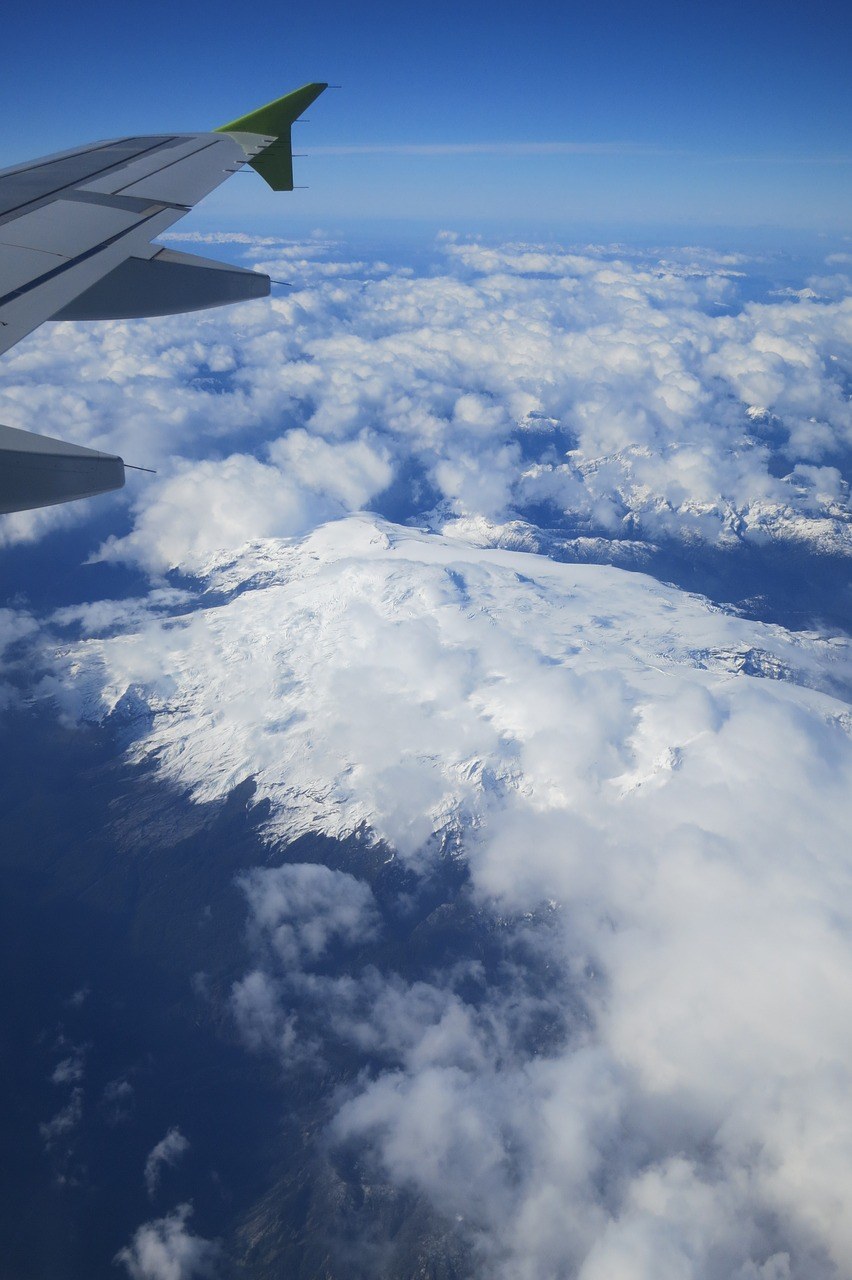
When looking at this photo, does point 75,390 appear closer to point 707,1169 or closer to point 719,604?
point 719,604

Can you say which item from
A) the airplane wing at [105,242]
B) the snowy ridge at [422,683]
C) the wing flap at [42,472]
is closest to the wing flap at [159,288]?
the airplane wing at [105,242]

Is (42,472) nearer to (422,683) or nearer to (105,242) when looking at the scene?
(105,242)

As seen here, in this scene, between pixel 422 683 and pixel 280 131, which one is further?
pixel 422 683

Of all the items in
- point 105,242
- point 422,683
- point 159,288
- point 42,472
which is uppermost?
point 105,242

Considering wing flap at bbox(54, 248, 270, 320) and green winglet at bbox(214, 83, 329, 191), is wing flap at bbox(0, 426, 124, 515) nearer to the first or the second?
wing flap at bbox(54, 248, 270, 320)

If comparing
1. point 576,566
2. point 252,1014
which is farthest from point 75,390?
point 252,1014

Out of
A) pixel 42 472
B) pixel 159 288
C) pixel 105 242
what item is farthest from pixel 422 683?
pixel 42 472
